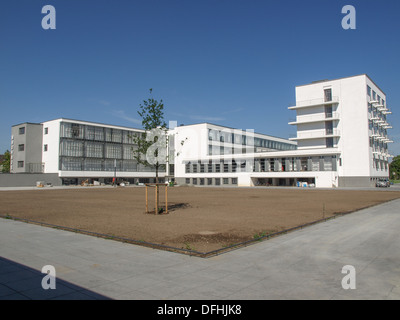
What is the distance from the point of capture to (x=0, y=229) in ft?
39.4

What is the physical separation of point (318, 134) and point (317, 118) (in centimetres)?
355

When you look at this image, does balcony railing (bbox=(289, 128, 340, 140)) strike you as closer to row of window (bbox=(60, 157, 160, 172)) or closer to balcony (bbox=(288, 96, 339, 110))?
balcony (bbox=(288, 96, 339, 110))

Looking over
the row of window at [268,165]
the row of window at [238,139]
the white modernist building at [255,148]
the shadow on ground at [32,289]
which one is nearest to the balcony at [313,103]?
the white modernist building at [255,148]

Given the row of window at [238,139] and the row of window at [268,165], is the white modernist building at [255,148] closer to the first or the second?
the row of window at [268,165]

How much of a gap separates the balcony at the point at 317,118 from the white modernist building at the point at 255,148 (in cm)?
20

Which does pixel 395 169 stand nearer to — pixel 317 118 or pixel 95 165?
pixel 317 118

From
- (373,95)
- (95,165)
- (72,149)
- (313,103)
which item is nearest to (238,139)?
(313,103)

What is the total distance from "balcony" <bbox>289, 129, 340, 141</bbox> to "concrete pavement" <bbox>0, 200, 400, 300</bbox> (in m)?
56.8

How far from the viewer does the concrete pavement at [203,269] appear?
535 cm

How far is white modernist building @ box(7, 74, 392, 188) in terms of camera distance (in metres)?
60.5

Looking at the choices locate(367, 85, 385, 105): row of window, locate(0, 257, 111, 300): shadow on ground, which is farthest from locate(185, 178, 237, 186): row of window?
locate(0, 257, 111, 300): shadow on ground

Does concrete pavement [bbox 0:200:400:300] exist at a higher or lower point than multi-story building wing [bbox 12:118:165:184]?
lower

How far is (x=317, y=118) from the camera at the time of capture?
65875 millimetres
